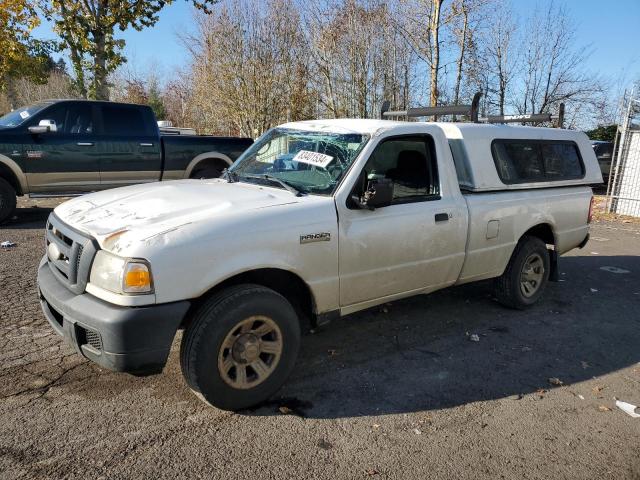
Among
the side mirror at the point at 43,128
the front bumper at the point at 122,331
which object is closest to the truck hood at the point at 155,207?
the front bumper at the point at 122,331

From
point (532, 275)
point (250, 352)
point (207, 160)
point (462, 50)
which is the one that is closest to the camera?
point (250, 352)

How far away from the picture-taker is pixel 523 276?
530 centimetres

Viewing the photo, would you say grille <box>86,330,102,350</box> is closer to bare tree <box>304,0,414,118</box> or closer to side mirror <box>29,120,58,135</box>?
side mirror <box>29,120,58,135</box>

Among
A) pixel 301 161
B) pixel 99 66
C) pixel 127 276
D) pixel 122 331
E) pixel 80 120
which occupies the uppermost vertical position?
pixel 99 66

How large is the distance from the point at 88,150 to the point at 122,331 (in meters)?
7.02

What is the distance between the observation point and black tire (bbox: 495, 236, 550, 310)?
5.15 metres

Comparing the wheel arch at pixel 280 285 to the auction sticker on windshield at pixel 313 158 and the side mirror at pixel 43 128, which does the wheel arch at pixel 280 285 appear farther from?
the side mirror at pixel 43 128

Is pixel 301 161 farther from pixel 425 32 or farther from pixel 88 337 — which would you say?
pixel 425 32

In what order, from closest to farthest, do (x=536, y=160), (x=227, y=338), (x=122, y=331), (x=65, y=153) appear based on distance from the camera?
(x=122, y=331)
(x=227, y=338)
(x=536, y=160)
(x=65, y=153)

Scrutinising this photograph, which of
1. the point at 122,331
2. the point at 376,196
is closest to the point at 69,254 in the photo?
the point at 122,331

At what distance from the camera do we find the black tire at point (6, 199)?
26.5ft

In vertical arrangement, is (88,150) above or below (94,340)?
above

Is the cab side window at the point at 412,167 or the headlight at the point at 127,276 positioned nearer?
the headlight at the point at 127,276

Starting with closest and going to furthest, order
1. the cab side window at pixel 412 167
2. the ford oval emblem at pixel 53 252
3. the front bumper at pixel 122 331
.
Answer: the front bumper at pixel 122 331, the ford oval emblem at pixel 53 252, the cab side window at pixel 412 167
